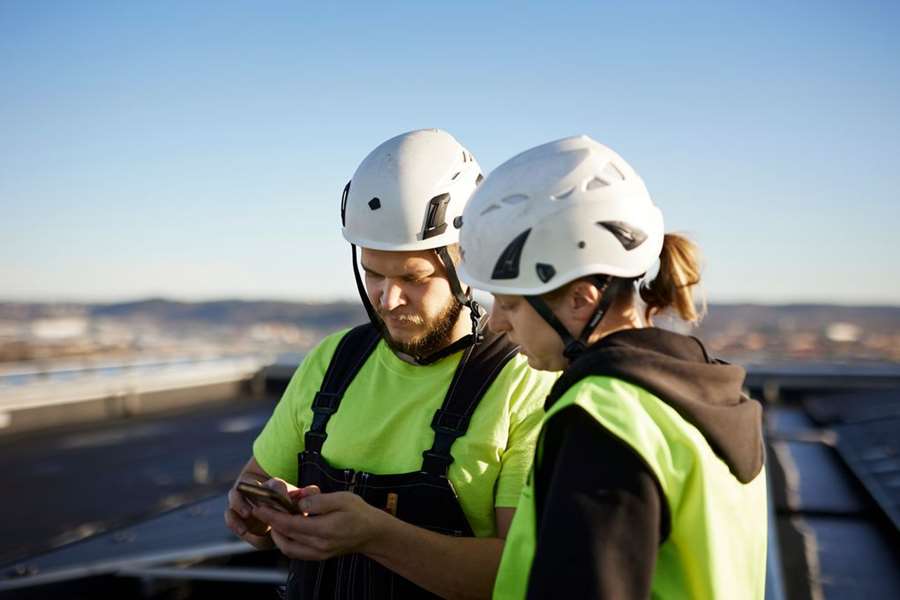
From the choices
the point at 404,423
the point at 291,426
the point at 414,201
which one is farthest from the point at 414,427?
the point at 414,201

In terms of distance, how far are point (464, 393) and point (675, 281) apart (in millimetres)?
724

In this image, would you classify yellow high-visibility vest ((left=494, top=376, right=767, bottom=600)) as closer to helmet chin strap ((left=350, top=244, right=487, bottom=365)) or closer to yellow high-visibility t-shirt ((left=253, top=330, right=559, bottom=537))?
yellow high-visibility t-shirt ((left=253, top=330, right=559, bottom=537))

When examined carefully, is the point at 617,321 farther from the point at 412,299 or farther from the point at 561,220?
the point at 412,299

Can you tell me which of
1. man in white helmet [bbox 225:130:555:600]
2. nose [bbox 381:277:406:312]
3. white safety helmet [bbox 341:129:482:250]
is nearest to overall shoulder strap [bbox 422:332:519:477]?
man in white helmet [bbox 225:130:555:600]

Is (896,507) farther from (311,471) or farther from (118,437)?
(118,437)

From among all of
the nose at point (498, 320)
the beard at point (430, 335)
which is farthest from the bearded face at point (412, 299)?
the nose at point (498, 320)

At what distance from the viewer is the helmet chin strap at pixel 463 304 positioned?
8.28ft

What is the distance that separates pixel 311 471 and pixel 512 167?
118 cm

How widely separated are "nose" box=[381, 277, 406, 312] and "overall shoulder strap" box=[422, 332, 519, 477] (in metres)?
0.26

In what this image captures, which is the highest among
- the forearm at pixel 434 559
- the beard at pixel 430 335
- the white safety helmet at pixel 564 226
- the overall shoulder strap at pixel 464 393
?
the white safety helmet at pixel 564 226

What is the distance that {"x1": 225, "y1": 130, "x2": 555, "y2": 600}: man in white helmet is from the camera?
2176 mm

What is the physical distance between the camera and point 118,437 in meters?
13.1

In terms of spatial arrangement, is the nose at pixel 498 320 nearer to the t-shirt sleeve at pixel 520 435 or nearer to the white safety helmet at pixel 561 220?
the white safety helmet at pixel 561 220

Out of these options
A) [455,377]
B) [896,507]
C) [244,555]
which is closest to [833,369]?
[896,507]
